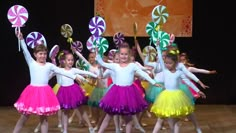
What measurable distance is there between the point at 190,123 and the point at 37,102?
9.23 feet

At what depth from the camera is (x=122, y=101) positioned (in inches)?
187

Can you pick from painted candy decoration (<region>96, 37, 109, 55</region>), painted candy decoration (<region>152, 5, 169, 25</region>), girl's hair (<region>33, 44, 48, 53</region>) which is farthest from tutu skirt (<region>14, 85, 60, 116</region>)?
painted candy decoration (<region>152, 5, 169, 25</region>)

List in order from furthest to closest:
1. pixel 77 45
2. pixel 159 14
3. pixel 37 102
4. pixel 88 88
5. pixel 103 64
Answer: pixel 88 88, pixel 77 45, pixel 159 14, pixel 103 64, pixel 37 102

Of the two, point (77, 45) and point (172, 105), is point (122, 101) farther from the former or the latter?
point (77, 45)

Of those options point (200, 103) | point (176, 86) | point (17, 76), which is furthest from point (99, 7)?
point (176, 86)

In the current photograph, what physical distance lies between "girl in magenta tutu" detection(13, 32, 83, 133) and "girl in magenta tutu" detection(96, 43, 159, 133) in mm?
556

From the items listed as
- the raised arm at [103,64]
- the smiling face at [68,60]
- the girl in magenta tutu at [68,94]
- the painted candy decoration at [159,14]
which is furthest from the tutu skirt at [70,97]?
the painted candy decoration at [159,14]

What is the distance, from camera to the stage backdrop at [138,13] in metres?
8.12

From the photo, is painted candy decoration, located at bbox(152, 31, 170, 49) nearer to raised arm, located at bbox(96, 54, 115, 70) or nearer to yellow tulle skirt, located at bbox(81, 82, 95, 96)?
raised arm, located at bbox(96, 54, 115, 70)

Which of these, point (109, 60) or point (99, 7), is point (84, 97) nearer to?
point (109, 60)

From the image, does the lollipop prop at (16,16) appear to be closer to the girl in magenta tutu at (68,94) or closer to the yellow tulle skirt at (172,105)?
the girl in magenta tutu at (68,94)

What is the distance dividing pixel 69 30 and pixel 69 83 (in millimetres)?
778

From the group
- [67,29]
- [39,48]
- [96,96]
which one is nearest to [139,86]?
[96,96]

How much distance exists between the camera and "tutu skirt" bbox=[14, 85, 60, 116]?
464 centimetres
